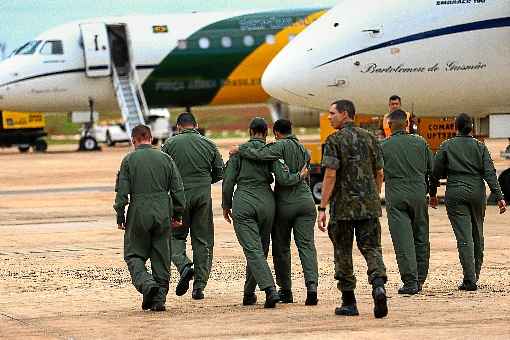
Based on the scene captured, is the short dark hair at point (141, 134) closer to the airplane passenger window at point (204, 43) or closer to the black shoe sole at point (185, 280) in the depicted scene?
the black shoe sole at point (185, 280)

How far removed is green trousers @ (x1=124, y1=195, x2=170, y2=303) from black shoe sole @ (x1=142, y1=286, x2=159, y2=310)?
0.51ft

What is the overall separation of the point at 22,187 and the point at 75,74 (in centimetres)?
1394

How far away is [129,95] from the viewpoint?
Result: 45.0m

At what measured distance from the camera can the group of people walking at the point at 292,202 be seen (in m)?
11.6

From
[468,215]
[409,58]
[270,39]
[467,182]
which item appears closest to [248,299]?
[468,215]

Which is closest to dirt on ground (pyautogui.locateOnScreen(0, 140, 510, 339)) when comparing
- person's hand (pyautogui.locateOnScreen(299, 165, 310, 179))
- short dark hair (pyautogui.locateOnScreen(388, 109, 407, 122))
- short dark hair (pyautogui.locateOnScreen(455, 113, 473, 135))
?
person's hand (pyautogui.locateOnScreen(299, 165, 310, 179))

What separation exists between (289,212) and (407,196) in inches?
47.5

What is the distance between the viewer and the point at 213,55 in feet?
149

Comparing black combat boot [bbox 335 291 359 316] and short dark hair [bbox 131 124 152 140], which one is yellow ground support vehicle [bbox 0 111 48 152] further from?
black combat boot [bbox 335 291 359 316]

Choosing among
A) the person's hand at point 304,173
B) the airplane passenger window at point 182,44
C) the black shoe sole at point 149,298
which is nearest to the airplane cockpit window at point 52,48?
the airplane passenger window at point 182,44

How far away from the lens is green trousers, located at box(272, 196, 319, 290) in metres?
12.5

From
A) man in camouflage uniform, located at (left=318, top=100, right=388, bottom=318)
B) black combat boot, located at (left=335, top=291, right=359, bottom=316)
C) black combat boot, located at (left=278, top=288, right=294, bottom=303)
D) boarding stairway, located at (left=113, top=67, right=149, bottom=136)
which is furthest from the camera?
boarding stairway, located at (left=113, top=67, right=149, bottom=136)

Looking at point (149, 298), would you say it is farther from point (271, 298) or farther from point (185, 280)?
point (271, 298)

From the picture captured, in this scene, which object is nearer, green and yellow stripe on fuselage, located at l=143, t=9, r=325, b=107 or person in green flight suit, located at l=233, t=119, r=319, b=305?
person in green flight suit, located at l=233, t=119, r=319, b=305
